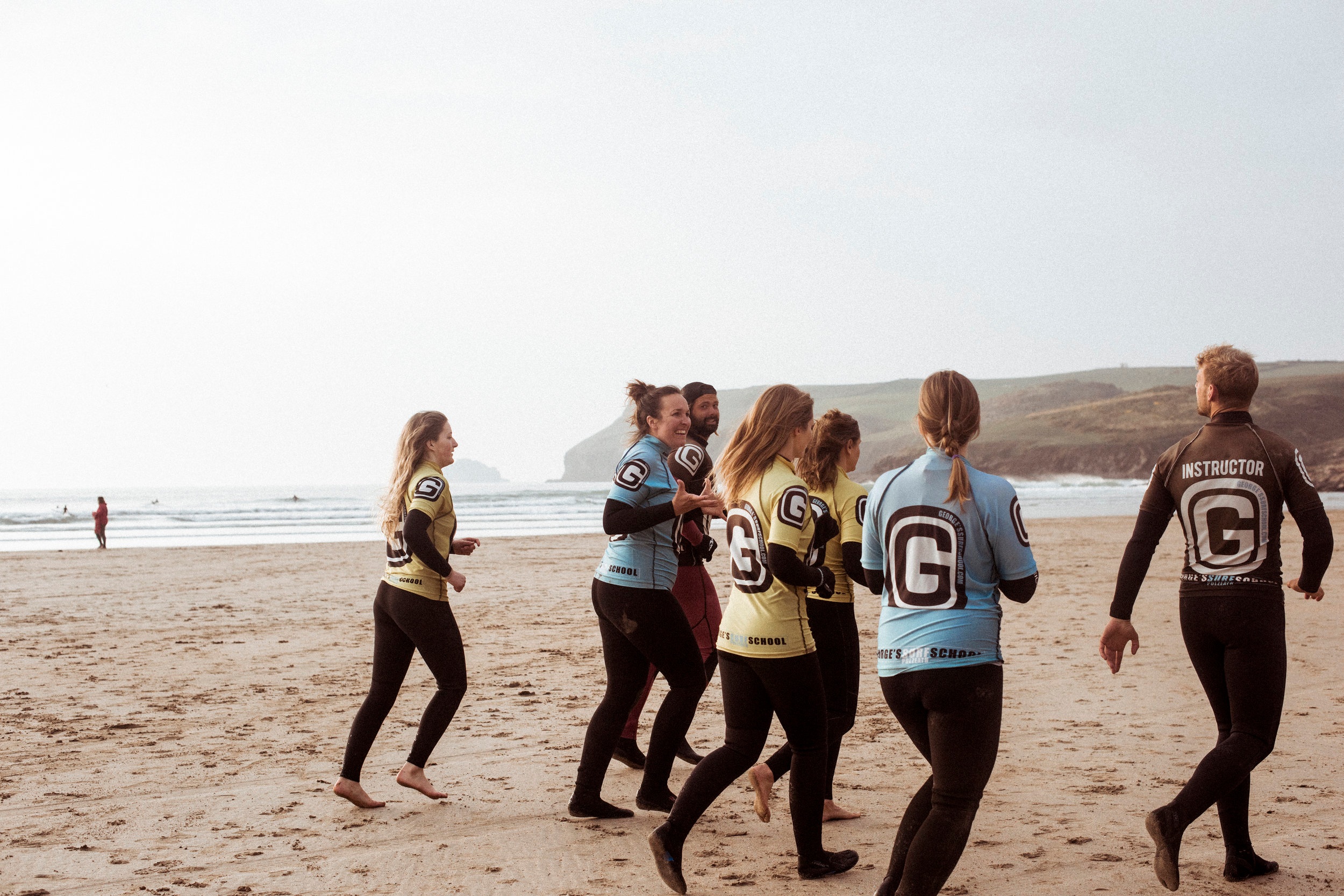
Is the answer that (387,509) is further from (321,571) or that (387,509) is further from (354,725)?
(321,571)

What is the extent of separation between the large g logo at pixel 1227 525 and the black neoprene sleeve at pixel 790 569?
1360 millimetres

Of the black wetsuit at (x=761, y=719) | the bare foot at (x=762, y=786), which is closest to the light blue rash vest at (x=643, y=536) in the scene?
the black wetsuit at (x=761, y=719)

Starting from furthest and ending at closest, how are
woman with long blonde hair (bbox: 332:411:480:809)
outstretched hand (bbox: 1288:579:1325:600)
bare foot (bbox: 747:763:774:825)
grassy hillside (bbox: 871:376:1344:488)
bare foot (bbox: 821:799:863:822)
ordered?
grassy hillside (bbox: 871:376:1344:488)
woman with long blonde hair (bbox: 332:411:480:809)
bare foot (bbox: 821:799:863:822)
bare foot (bbox: 747:763:774:825)
outstretched hand (bbox: 1288:579:1325:600)

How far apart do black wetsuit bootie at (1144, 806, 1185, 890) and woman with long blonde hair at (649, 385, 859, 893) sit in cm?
113

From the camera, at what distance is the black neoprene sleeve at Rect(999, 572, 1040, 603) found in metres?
2.85

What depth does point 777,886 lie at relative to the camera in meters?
3.76

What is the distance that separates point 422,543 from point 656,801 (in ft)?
5.28

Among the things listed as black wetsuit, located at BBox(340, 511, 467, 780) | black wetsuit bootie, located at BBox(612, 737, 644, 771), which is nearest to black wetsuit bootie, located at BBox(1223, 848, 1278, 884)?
black wetsuit bootie, located at BBox(612, 737, 644, 771)

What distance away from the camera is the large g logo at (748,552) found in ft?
11.6

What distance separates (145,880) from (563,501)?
46.6 meters

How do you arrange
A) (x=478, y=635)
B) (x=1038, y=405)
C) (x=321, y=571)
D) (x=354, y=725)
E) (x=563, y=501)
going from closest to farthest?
(x=354, y=725)
(x=478, y=635)
(x=321, y=571)
(x=563, y=501)
(x=1038, y=405)

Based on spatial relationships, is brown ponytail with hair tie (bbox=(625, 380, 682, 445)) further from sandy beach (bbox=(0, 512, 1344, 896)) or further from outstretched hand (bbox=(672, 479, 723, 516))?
sandy beach (bbox=(0, 512, 1344, 896))

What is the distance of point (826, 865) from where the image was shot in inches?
150

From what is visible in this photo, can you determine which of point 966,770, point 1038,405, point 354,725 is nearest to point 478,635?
point 354,725
